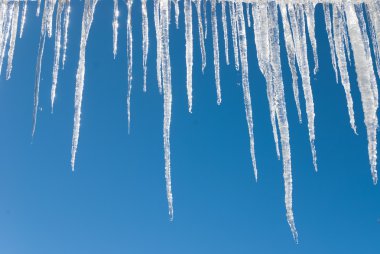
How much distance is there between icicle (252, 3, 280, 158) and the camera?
3084 millimetres

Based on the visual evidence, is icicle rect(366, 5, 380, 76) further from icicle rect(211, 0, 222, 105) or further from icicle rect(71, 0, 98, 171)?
icicle rect(71, 0, 98, 171)

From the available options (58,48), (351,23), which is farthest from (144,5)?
(351,23)

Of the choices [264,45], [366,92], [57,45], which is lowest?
[366,92]

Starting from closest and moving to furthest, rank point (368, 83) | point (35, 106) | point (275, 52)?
point (35, 106) → point (368, 83) → point (275, 52)

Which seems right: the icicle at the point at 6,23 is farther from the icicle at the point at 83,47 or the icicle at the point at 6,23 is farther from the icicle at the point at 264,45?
the icicle at the point at 264,45

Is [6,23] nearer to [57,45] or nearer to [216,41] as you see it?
[57,45]

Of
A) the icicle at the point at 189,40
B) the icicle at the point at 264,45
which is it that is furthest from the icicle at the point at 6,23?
the icicle at the point at 264,45

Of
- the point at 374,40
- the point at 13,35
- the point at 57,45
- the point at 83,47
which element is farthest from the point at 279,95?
the point at 13,35

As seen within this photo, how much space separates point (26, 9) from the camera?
3166mm

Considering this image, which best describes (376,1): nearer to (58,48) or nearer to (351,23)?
(351,23)

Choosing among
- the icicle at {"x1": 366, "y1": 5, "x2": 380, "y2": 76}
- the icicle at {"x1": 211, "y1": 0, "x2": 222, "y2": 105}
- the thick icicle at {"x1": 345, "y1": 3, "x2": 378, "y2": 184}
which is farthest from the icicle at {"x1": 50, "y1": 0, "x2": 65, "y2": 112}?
the icicle at {"x1": 366, "y1": 5, "x2": 380, "y2": 76}

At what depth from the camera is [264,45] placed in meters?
3.12

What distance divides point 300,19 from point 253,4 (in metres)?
0.31

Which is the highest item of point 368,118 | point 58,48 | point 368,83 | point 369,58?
point 58,48
